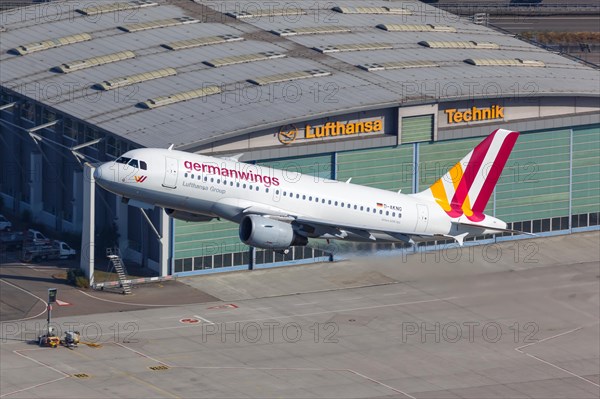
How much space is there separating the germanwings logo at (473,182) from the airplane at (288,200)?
0.27ft

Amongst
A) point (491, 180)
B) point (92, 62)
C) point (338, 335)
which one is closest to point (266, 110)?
point (92, 62)

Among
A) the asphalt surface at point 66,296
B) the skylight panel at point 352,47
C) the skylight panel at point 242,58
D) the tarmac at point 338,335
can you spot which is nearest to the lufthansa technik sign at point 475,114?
the tarmac at point 338,335

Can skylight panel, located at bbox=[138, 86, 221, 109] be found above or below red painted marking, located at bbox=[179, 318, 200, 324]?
above

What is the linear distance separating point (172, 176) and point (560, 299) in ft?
172

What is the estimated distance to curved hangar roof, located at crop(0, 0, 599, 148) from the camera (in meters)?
169

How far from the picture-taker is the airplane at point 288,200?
415 feet

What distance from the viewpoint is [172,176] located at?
126 metres

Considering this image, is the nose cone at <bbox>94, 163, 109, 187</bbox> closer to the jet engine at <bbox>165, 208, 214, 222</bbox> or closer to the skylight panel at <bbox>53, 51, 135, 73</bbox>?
the jet engine at <bbox>165, 208, 214, 222</bbox>

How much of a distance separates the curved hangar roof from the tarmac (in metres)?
15.9

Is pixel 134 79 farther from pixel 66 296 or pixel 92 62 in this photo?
pixel 66 296

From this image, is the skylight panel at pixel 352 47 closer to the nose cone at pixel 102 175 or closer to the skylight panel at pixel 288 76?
the skylight panel at pixel 288 76

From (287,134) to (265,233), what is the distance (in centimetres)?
4196

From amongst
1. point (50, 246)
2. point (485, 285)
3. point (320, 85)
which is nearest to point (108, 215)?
point (50, 246)

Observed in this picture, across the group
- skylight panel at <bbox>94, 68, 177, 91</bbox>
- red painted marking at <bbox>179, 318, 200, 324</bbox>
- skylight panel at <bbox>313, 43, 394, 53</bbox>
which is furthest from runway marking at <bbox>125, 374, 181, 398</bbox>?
skylight panel at <bbox>313, 43, 394, 53</bbox>
